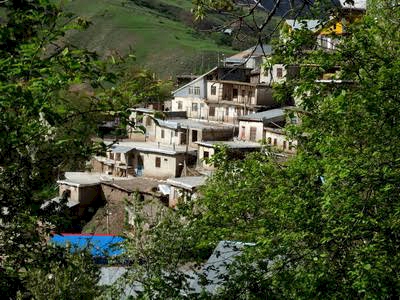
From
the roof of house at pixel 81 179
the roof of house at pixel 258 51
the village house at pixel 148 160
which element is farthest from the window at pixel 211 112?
the roof of house at pixel 81 179

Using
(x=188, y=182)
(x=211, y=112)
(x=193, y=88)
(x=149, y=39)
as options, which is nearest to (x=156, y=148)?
(x=211, y=112)

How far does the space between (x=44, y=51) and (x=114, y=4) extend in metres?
114

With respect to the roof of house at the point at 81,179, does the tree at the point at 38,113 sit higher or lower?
higher

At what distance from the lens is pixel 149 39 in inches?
3750

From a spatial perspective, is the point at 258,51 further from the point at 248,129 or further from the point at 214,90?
the point at 248,129

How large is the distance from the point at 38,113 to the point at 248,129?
33.1m

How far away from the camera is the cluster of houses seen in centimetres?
3319

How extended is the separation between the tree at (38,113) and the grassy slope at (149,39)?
68804 millimetres

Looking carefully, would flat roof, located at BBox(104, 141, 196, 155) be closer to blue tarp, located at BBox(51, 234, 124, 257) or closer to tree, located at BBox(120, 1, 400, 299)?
blue tarp, located at BBox(51, 234, 124, 257)

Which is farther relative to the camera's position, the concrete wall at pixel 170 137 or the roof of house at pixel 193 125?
the concrete wall at pixel 170 137

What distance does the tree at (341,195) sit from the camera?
6406mm

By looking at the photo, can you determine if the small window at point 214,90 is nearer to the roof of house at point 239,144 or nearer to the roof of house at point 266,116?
the roof of house at point 266,116

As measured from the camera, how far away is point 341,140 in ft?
27.5

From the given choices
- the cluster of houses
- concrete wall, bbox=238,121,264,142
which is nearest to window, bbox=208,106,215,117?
the cluster of houses
